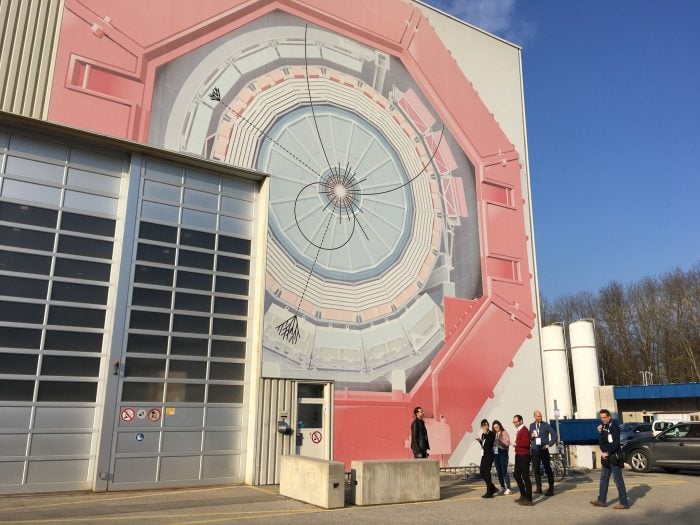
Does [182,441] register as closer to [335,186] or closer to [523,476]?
[523,476]

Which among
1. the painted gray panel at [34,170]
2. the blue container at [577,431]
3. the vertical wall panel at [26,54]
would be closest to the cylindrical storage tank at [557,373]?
the blue container at [577,431]

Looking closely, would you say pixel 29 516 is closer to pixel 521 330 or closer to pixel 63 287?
pixel 63 287

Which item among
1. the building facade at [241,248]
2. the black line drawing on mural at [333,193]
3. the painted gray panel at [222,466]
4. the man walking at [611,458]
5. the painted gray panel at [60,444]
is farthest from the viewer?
the black line drawing on mural at [333,193]

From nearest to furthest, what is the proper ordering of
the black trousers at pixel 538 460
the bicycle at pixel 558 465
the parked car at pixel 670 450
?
the black trousers at pixel 538 460 < the bicycle at pixel 558 465 < the parked car at pixel 670 450

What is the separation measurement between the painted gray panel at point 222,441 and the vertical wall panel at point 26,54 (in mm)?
7878

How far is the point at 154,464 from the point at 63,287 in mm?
4252

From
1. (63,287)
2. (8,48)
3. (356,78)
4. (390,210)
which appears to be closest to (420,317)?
(390,210)

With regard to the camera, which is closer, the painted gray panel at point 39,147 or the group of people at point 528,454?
the group of people at point 528,454

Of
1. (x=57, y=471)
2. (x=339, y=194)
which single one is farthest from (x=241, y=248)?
(x=57, y=471)

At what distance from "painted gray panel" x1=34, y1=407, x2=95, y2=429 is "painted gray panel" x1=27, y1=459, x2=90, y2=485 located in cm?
69

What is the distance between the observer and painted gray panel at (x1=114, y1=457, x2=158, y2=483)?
11609mm

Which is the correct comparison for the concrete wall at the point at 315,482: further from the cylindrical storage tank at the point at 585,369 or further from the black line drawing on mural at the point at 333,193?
the cylindrical storage tank at the point at 585,369

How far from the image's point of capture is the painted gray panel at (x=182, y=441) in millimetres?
12297

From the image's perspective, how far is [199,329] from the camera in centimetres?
1327
